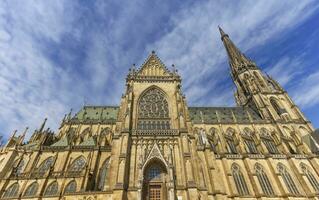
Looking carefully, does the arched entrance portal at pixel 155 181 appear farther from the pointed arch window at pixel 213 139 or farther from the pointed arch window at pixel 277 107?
the pointed arch window at pixel 277 107

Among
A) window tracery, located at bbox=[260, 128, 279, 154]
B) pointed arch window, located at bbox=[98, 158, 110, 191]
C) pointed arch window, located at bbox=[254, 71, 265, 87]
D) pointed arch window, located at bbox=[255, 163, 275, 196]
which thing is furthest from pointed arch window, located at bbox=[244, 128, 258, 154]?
pointed arch window, located at bbox=[98, 158, 110, 191]

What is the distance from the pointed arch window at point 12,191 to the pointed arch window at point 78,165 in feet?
21.0

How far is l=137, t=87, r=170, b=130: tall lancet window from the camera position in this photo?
23.3m

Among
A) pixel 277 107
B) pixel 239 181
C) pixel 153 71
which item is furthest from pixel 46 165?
pixel 277 107

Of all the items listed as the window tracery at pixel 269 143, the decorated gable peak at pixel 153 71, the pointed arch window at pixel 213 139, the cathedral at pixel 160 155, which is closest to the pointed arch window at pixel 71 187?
the cathedral at pixel 160 155

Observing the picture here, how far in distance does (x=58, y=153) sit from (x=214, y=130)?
27401 mm

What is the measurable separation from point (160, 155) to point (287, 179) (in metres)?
21.0

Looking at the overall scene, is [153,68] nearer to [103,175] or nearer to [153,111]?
[153,111]

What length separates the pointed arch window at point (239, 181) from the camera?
23703mm

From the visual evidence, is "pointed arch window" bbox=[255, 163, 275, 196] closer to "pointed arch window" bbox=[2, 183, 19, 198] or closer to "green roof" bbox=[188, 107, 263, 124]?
"green roof" bbox=[188, 107, 263, 124]

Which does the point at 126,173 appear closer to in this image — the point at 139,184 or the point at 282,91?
the point at 139,184

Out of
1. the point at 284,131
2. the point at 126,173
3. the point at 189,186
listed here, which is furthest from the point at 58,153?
the point at 284,131

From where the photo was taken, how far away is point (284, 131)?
3328cm

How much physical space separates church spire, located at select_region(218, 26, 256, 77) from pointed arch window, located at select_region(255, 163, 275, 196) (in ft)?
96.1
